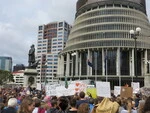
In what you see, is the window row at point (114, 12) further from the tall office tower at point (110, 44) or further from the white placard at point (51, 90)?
the white placard at point (51, 90)

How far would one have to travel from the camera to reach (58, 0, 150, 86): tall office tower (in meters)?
98.4

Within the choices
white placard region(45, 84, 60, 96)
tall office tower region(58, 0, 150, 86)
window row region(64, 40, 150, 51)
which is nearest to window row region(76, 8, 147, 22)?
tall office tower region(58, 0, 150, 86)

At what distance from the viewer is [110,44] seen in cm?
9881

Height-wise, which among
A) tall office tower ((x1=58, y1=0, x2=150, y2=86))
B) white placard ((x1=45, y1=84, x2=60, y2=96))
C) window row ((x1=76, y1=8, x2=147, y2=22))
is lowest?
white placard ((x1=45, y1=84, x2=60, y2=96))

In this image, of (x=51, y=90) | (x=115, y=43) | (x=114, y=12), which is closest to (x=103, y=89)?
(x=51, y=90)

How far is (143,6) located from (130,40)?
25132mm

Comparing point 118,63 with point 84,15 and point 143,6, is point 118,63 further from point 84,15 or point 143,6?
point 143,6

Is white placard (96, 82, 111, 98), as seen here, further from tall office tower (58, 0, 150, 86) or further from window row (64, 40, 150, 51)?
window row (64, 40, 150, 51)

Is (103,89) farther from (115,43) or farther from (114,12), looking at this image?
(114,12)

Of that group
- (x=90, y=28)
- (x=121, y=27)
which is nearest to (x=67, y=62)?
(x=90, y=28)

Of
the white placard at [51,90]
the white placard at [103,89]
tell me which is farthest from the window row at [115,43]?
the white placard at [103,89]

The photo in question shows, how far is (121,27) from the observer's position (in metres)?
102

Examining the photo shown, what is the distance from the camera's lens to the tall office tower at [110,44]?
323ft

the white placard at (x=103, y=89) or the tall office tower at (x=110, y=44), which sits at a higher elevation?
the tall office tower at (x=110, y=44)
